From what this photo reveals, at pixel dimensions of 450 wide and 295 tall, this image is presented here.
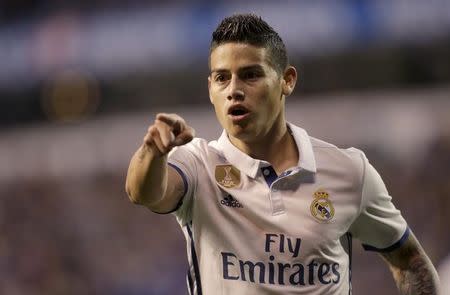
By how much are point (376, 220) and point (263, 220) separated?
1.65 ft

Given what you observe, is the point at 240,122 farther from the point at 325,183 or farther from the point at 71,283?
the point at 71,283

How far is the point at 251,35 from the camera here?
3068 mm

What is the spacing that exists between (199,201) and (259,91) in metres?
0.42

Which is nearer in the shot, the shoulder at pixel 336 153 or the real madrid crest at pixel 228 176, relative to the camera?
the real madrid crest at pixel 228 176

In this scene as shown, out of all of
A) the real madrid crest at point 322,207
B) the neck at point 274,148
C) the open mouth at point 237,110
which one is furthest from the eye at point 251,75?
the real madrid crest at point 322,207

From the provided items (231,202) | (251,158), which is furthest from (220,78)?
(231,202)

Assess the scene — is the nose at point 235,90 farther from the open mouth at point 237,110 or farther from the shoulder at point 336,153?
the shoulder at point 336,153

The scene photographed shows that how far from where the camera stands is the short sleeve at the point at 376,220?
328 centimetres

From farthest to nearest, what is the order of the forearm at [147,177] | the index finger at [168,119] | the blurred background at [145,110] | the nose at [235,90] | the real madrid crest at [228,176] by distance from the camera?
the blurred background at [145,110], the real madrid crest at [228,176], the nose at [235,90], the forearm at [147,177], the index finger at [168,119]

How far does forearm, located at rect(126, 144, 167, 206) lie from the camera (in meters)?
2.68

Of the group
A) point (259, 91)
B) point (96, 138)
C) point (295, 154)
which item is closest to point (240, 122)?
point (259, 91)

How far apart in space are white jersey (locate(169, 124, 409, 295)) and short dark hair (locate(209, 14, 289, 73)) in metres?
0.34

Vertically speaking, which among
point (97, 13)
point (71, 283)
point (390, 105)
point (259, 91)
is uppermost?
point (259, 91)

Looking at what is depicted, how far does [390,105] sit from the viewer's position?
32.7ft
